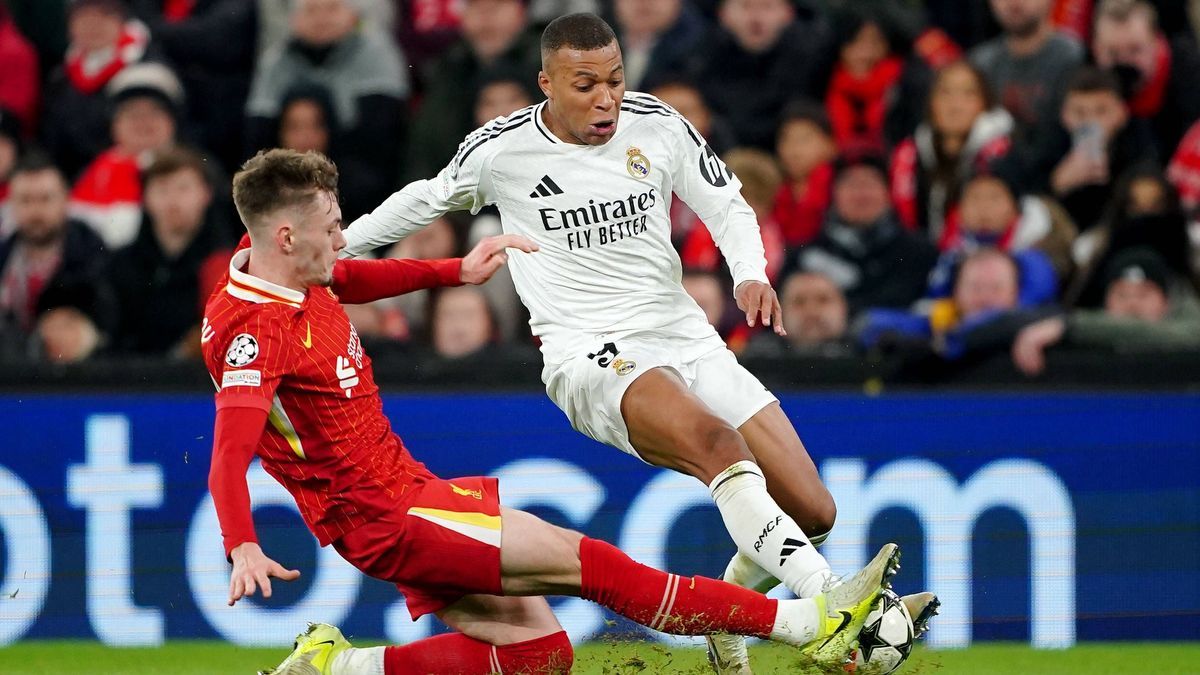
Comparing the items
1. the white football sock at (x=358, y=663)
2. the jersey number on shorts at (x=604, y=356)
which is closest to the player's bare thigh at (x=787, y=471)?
the jersey number on shorts at (x=604, y=356)

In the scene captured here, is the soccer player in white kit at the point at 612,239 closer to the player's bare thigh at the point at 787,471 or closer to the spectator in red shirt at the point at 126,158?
the player's bare thigh at the point at 787,471

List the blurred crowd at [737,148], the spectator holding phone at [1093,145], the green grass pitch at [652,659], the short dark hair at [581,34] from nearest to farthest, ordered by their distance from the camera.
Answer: the short dark hair at [581,34]
the green grass pitch at [652,659]
the blurred crowd at [737,148]
the spectator holding phone at [1093,145]

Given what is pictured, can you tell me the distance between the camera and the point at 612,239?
6.48m

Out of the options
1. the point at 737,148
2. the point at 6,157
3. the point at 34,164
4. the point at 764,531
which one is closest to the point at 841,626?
the point at 764,531

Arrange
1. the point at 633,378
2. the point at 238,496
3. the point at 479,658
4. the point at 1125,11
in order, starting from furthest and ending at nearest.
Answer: the point at 1125,11, the point at 633,378, the point at 479,658, the point at 238,496

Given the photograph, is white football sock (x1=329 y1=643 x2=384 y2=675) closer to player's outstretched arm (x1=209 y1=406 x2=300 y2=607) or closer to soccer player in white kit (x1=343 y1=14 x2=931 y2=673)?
player's outstretched arm (x1=209 y1=406 x2=300 y2=607)

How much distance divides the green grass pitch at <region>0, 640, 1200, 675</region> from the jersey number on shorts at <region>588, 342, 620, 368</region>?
144 centimetres

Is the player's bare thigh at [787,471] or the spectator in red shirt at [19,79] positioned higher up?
the spectator in red shirt at [19,79]

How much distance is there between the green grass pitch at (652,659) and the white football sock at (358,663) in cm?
125

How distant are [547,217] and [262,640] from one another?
334 centimetres

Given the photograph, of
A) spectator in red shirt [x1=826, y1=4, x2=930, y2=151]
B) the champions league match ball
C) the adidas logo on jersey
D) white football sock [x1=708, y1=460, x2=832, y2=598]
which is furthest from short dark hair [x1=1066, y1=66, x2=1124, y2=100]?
the champions league match ball

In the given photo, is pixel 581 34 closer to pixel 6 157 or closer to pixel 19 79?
pixel 6 157

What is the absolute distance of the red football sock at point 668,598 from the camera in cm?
549

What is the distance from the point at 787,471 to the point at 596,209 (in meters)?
1.21
